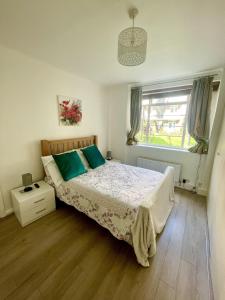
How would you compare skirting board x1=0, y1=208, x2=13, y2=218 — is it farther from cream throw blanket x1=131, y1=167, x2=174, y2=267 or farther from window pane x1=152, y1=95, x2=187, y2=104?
window pane x1=152, y1=95, x2=187, y2=104

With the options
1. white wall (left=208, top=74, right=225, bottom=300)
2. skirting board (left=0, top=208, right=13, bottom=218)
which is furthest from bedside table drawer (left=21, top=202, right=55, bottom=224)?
white wall (left=208, top=74, right=225, bottom=300)

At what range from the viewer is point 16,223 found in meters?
1.91

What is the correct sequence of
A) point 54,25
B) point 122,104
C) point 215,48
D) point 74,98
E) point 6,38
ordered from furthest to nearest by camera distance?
point 122,104, point 74,98, point 215,48, point 6,38, point 54,25

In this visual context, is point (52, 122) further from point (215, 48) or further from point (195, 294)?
point (195, 294)

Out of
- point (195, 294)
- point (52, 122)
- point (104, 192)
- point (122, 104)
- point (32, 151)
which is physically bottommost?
point (195, 294)

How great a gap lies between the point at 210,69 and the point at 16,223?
4.05m

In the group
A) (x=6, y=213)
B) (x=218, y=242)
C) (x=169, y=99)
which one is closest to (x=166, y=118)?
(x=169, y=99)

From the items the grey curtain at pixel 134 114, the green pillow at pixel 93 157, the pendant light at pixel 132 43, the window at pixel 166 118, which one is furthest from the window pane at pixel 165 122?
the pendant light at pixel 132 43

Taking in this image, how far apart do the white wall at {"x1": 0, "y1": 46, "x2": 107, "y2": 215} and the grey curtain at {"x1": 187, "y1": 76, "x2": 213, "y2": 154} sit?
8.04 ft

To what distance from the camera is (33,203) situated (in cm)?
193

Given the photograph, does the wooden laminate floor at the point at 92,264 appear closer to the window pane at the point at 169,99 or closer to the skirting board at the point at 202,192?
the skirting board at the point at 202,192

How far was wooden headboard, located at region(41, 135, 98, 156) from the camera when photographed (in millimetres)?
2352

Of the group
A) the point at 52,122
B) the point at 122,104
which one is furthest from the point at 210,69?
the point at 52,122

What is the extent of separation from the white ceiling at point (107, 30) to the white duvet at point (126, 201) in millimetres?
1803
